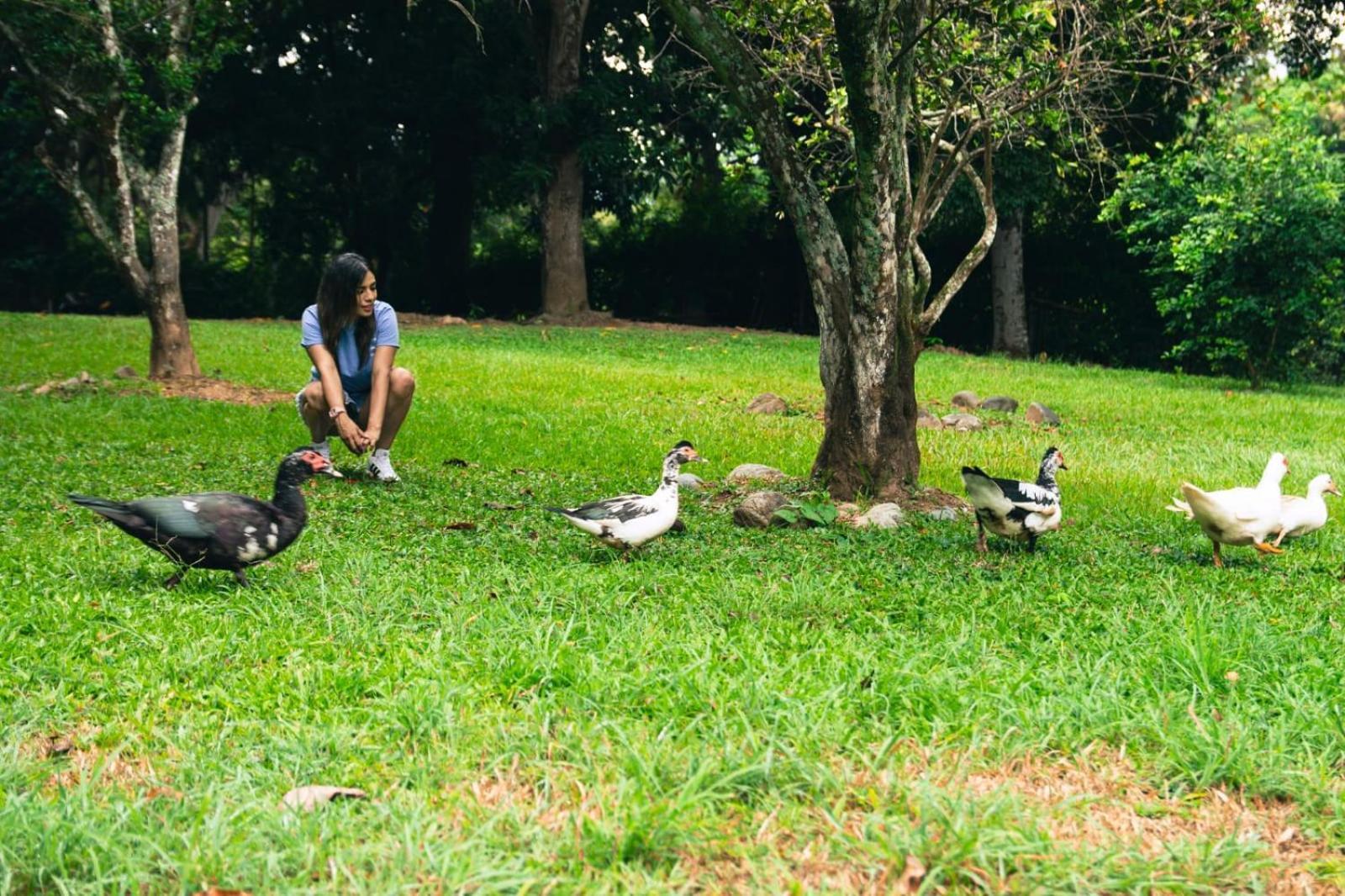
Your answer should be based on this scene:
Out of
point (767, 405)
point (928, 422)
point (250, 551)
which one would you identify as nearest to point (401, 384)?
point (250, 551)

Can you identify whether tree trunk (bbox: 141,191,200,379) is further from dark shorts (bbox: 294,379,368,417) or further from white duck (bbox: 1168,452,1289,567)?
white duck (bbox: 1168,452,1289,567)

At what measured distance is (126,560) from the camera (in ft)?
18.1

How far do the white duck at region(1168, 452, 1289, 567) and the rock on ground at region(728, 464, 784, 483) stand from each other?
3.15 meters

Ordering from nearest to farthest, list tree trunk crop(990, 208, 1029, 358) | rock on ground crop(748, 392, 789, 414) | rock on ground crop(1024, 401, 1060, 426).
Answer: rock on ground crop(1024, 401, 1060, 426) → rock on ground crop(748, 392, 789, 414) → tree trunk crop(990, 208, 1029, 358)

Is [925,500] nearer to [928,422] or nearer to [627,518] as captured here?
[627,518]

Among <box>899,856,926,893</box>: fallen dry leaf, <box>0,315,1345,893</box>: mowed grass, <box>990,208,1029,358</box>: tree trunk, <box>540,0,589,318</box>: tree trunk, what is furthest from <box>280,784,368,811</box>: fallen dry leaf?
<box>540,0,589,318</box>: tree trunk

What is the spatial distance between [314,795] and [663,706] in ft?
3.51

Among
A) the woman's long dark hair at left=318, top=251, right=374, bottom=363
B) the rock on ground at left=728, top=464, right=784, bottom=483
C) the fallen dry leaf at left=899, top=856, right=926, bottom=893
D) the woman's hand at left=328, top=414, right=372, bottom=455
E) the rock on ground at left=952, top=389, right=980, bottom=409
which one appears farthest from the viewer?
the rock on ground at left=952, top=389, right=980, bottom=409

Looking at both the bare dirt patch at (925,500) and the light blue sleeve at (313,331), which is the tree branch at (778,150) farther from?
the light blue sleeve at (313,331)

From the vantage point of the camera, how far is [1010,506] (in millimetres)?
5953

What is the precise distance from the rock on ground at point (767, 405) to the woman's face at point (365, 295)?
18.4 ft

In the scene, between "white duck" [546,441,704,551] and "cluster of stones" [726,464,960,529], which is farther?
"cluster of stones" [726,464,960,529]

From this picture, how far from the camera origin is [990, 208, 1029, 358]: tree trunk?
22312mm

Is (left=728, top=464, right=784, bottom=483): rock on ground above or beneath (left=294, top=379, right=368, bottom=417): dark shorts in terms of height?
beneath
